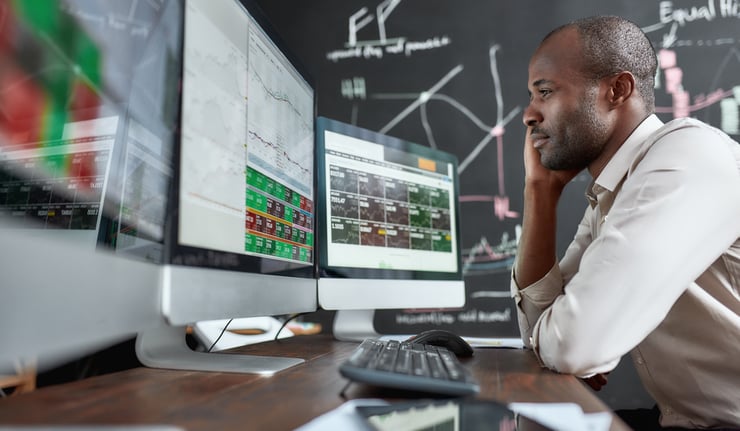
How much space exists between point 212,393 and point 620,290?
0.56 meters

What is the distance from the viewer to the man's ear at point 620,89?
46.5 inches

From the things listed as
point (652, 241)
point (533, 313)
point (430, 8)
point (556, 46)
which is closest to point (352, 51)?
point (430, 8)

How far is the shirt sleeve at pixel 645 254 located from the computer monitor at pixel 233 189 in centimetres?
43

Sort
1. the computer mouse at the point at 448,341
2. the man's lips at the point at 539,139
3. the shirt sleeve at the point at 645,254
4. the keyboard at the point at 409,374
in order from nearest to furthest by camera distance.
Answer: the keyboard at the point at 409,374 → the shirt sleeve at the point at 645,254 → the computer mouse at the point at 448,341 → the man's lips at the point at 539,139

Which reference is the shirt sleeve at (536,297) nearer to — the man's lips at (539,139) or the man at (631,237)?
the man at (631,237)

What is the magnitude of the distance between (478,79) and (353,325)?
1362 millimetres

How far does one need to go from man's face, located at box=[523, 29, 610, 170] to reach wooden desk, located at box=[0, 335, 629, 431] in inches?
24.1

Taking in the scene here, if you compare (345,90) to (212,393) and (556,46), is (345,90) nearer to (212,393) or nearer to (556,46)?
(556,46)

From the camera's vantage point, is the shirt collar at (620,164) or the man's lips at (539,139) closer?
the shirt collar at (620,164)

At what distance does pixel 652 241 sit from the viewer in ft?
2.49

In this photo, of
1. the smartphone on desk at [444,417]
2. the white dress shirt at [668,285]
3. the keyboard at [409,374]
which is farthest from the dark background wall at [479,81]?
the smartphone on desk at [444,417]

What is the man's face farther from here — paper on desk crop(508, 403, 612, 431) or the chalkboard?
the chalkboard

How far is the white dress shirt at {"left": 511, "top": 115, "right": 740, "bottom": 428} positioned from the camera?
74 cm

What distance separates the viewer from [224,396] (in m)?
0.58
